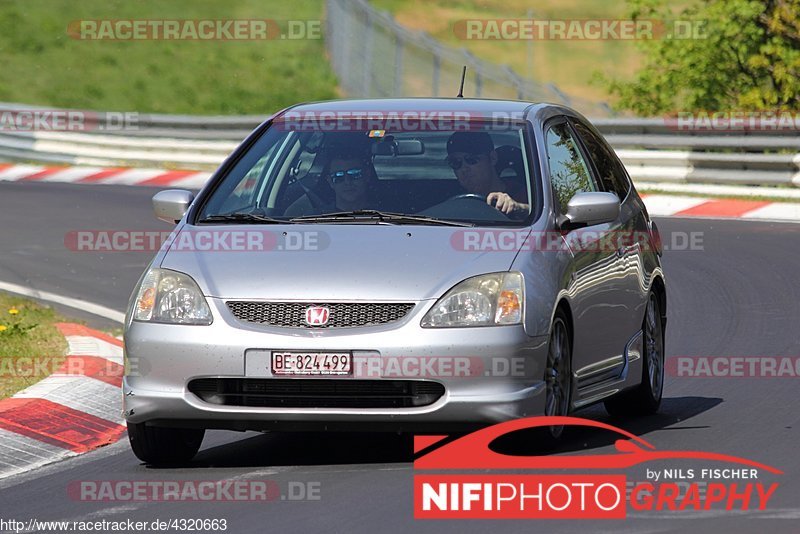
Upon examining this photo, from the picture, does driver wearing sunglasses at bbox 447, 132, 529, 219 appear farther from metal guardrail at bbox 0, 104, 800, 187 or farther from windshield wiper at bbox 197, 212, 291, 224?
metal guardrail at bbox 0, 104, 800, 187

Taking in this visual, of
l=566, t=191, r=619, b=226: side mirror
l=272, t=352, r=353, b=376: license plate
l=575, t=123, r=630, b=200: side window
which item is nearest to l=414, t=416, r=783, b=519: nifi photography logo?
l=272, t=352, r=353, b=376: license plate

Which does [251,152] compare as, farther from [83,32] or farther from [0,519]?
[83,32]

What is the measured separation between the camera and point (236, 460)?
830cm

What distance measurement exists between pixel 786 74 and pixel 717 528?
19295 mm

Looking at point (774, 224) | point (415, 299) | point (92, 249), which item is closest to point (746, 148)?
point (774, 224)

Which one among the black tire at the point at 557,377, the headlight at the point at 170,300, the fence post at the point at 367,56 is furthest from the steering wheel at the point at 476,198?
the fence post at the point at 367,56

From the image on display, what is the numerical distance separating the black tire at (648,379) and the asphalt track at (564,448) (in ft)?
0.44

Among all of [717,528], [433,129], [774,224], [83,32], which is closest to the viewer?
[717,528]

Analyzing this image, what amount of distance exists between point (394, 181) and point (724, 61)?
1880 centimetres

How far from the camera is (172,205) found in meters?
8.76

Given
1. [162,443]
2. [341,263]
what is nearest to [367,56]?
[162,443]

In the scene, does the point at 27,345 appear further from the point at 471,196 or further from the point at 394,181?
the point at 471,196

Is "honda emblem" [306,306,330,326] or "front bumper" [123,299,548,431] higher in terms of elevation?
"honda emblem" [306,306,330,326]

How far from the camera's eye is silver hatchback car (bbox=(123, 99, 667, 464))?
7.58 m
